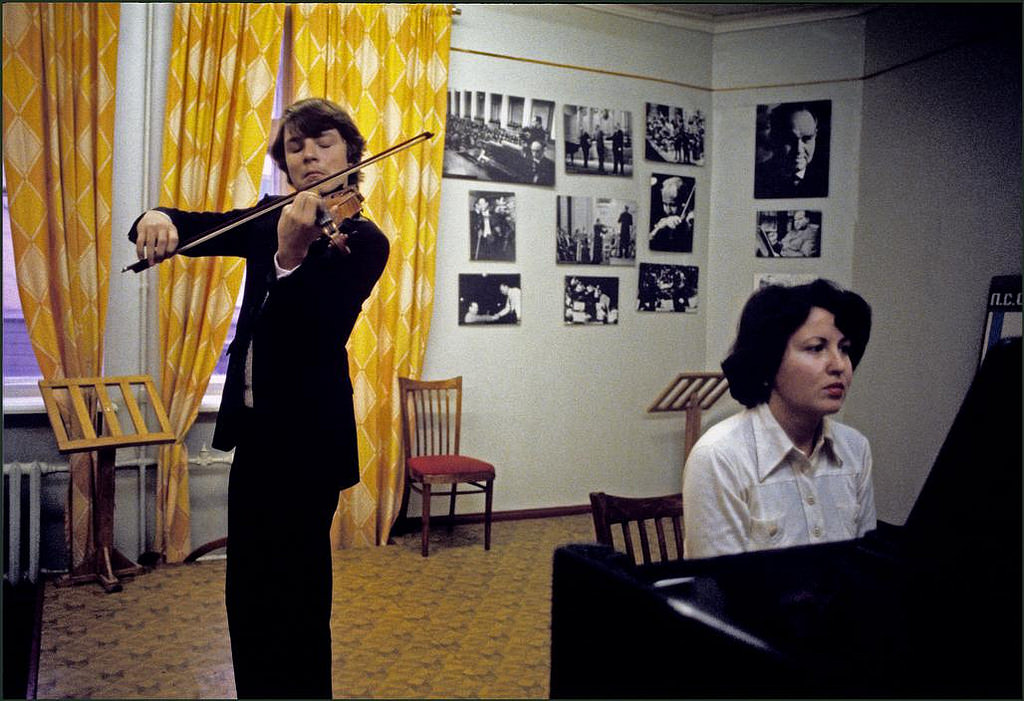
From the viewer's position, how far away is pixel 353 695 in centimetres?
232

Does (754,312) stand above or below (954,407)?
above

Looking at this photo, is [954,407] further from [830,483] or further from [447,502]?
[830,483]

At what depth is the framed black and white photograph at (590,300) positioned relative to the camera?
15.0ft

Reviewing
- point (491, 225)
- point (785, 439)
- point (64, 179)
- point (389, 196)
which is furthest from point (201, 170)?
point (785, 439)

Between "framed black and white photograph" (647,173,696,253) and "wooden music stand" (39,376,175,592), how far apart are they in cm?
304

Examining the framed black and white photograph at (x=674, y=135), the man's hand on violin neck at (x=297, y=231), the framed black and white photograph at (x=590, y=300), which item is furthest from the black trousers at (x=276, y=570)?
the framed black and white photograph at (x=674, y=135)

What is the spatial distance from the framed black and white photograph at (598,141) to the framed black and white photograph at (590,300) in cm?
65

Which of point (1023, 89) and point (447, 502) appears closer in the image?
point (1023, 89)

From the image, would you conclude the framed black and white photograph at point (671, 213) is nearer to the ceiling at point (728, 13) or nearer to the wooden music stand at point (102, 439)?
the ceiling at point (728, 13)

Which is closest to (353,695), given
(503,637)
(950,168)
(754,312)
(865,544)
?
(503,637)

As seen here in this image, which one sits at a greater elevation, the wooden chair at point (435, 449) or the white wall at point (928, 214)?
the white wall at point (928, 214)

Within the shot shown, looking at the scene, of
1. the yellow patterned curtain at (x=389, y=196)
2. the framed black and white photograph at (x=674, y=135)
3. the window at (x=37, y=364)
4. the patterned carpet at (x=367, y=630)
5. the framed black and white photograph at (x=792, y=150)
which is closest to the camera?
the patterned carpet at (x=367, y=630)

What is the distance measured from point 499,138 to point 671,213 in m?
1.23

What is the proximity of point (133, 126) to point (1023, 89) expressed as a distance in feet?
13.7
